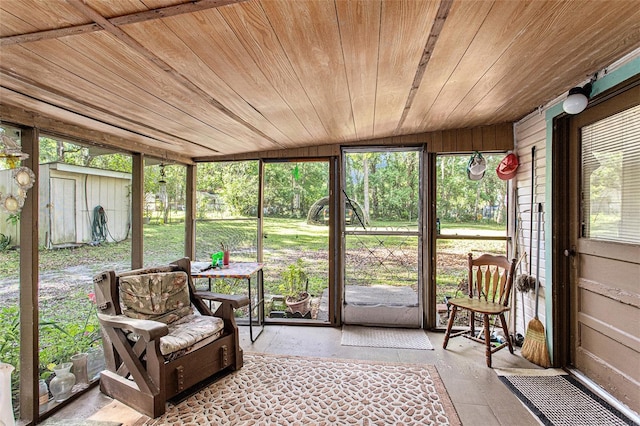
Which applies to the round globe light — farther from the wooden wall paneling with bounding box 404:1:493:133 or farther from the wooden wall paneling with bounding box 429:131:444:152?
the wooden wall paneling with bounding box 429:131:444:152

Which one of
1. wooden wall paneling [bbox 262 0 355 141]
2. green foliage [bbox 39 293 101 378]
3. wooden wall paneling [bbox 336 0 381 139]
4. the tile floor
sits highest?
wooden wall paneling [bbox 336 0 381 139]

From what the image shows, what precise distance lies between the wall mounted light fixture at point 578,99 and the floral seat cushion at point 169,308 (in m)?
3.15

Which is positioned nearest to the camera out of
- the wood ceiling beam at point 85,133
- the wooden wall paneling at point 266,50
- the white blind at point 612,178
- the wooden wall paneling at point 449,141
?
the wooden wall paneling at point 266,50

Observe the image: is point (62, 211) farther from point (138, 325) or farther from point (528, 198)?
point (528, 198)

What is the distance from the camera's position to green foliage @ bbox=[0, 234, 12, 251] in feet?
6.41

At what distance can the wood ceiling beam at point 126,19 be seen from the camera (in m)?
1.06

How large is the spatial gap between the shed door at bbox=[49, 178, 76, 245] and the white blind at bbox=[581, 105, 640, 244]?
4032mm

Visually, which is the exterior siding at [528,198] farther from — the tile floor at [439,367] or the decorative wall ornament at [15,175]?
the decorative wall ornament at [15,175]

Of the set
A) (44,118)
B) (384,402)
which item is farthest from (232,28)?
(384,402)

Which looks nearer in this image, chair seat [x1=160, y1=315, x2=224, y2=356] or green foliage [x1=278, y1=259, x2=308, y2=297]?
chair seat [x1=160, y1=315, x2=224, y2=356]

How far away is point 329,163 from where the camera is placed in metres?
3.73

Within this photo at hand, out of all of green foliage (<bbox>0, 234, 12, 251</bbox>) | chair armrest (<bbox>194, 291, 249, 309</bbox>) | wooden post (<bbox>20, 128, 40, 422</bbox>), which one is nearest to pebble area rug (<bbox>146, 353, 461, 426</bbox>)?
chair armrest (<bbox>194, 291, 249, 309</bbox>)

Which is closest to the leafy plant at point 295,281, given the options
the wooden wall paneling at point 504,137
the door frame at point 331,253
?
the door frame at point 331,253

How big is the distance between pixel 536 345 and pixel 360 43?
2.92 metres
